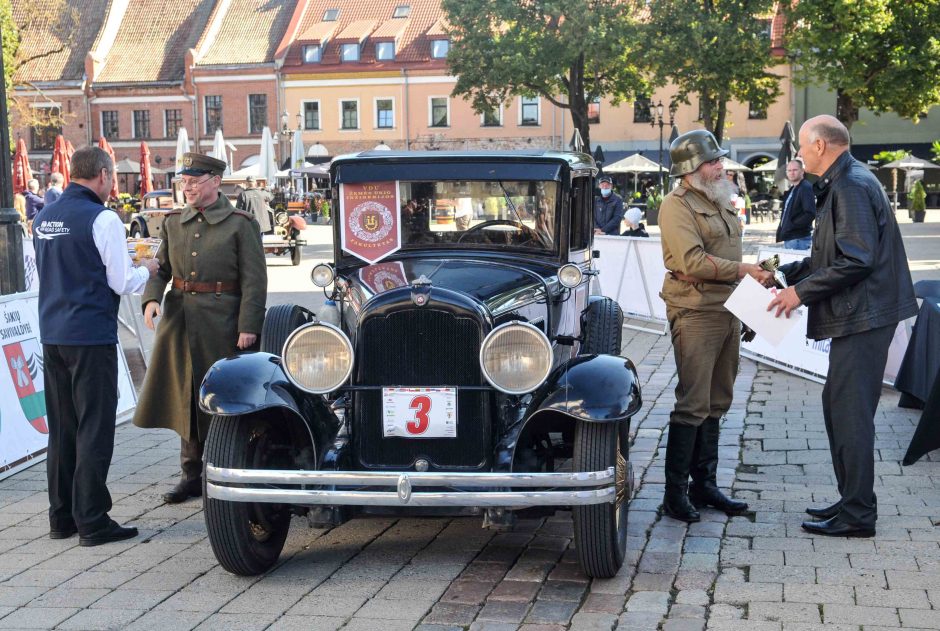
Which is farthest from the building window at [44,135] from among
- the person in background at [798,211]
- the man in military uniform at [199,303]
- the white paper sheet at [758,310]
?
the white paper sheet at [758,310]

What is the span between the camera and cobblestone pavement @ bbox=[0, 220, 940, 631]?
14.8 ft

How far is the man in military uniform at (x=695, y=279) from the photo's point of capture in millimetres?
5695

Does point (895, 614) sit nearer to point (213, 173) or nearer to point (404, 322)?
point (404, 322)

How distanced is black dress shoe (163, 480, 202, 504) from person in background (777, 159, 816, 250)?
7.27 metres

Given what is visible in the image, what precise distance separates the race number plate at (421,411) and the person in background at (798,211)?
7.63 meters

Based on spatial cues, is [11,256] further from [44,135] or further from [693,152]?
[44,135]

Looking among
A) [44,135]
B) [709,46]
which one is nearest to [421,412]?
[709,46]

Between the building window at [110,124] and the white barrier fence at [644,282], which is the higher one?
the building window at [110,124]

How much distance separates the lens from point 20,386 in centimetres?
734

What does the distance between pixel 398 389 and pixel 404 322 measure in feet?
0.94

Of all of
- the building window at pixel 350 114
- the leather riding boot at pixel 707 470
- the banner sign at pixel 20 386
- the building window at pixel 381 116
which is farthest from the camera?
the building window at pixel 350 114

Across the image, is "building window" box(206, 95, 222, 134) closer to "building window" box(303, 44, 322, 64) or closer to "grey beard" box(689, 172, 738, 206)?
"building window" box(303, 44, 322, 64)

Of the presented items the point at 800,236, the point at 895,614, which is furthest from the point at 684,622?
the point at 800,236

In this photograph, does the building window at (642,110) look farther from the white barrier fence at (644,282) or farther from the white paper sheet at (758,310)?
the white paper sheet at (758,310)
